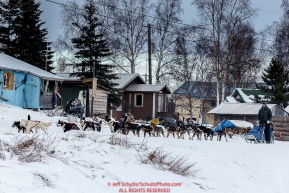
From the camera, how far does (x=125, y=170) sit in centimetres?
740

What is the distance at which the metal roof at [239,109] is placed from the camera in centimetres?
2994

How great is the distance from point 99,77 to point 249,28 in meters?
11.7

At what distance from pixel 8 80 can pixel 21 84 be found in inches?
36.2

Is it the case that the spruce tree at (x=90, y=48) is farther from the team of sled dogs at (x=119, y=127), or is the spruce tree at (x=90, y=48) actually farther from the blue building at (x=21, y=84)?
the team of sled dogs at (x=119, y=127)

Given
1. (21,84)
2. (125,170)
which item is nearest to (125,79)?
(21,84)

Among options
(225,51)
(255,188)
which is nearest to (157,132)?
(255,188)

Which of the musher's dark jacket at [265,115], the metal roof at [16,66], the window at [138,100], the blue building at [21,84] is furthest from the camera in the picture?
the window at [138,100]

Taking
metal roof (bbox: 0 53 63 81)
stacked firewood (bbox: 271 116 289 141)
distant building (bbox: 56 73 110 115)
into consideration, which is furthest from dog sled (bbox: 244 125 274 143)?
distant building (bbox: 56 73 110 115)

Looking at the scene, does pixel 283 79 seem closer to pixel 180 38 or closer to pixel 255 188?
pixel 180 38

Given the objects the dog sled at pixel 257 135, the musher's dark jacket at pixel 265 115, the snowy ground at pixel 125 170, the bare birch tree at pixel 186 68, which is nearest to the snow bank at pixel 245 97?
the bare birch tree at pixel 186 68

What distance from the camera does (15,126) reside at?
51.5 ft

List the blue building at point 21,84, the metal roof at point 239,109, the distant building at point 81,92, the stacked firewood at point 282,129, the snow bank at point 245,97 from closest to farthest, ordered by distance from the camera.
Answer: the stacked firewood at point 282,129
the blue building at point 21,84
the metal roof at point 239,109
the distant building at point 81,92
the snow bank at point 245,97

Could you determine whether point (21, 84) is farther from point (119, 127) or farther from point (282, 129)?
point (282, 129)

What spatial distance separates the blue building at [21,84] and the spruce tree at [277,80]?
15449 millimetres
